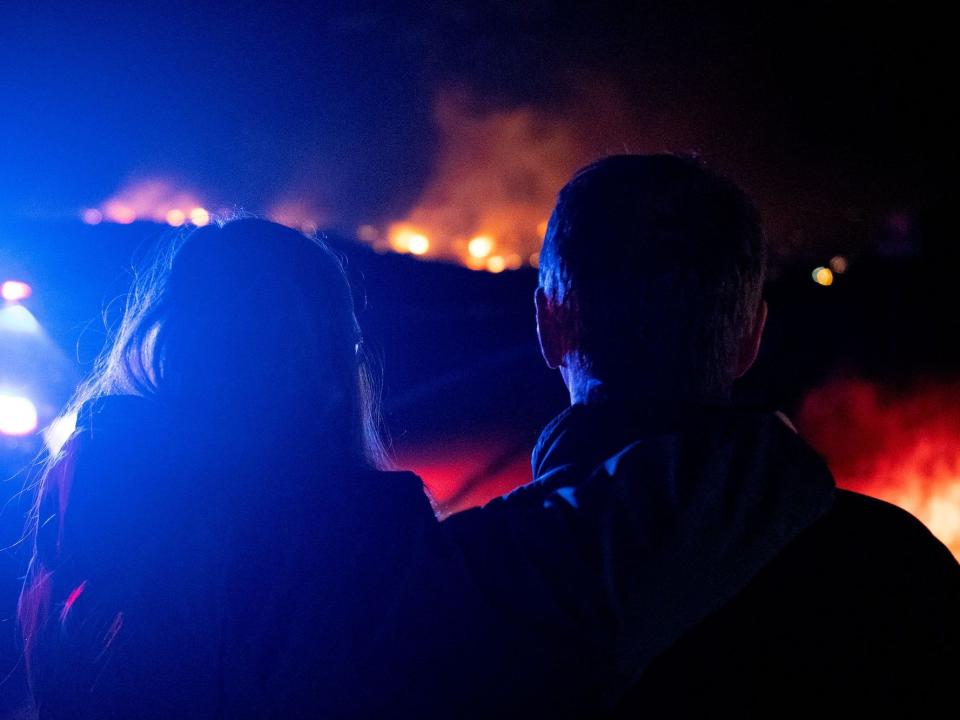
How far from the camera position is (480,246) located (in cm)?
620

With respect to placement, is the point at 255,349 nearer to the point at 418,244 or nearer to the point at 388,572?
the point at 388,572

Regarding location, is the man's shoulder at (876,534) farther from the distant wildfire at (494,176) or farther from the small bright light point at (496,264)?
the small bright light point at (496,264)

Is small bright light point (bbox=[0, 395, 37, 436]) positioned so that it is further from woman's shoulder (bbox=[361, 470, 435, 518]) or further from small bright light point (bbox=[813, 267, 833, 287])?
small bright light point (bbox=[813, 267, 833, 287])

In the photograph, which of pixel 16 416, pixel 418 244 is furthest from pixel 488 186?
pixel 16 416

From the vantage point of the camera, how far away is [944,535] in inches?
311

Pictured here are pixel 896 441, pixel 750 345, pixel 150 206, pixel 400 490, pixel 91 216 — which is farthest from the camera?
pixel 896 441

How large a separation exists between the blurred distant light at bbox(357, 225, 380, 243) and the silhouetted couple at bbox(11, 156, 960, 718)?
14.1ft

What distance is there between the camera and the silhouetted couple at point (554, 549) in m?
0.80

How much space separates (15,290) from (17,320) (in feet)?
0.45

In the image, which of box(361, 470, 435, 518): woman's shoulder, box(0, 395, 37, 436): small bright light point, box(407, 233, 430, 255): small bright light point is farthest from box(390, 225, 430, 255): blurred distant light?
box(361, 470, 435, 518): woman's shoulder

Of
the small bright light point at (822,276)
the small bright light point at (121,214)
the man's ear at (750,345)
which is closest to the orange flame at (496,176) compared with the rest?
the small bright light point at (121,214)

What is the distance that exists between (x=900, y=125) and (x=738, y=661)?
644 cm

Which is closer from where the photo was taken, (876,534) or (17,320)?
(876,534)

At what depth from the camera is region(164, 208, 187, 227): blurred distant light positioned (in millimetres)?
4283
